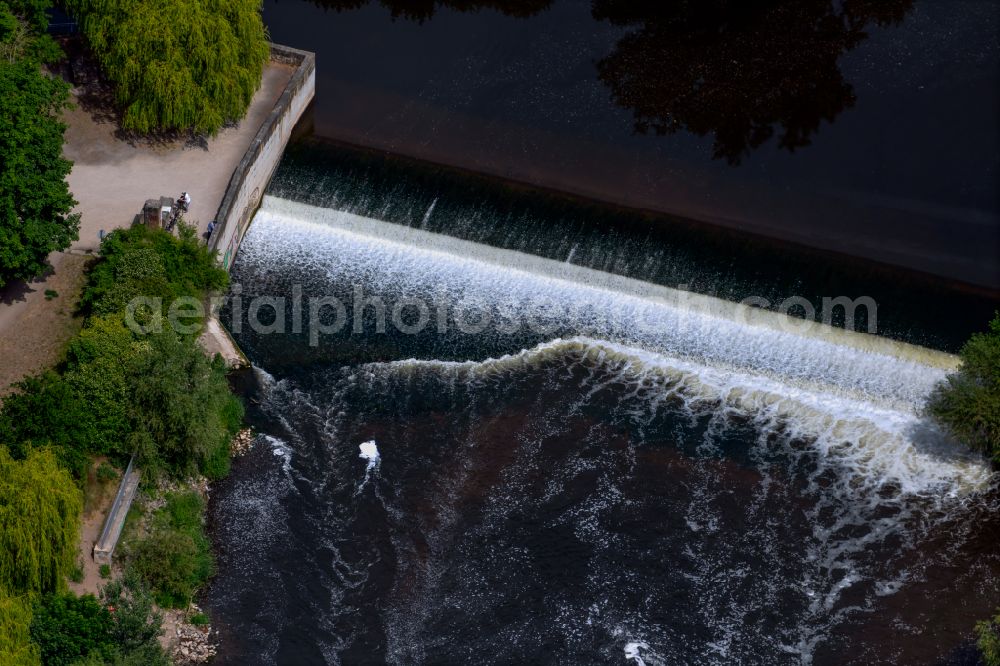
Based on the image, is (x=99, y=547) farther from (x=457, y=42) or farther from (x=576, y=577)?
(x=457, y=42)

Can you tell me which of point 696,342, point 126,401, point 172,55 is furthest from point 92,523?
point 696,342

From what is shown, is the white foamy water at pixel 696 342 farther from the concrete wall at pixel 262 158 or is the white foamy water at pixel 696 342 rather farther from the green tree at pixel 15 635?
the green tree at pixel 15 635

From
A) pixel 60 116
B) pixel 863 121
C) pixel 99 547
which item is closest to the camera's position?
pixel 99 547

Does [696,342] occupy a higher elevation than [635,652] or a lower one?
higher

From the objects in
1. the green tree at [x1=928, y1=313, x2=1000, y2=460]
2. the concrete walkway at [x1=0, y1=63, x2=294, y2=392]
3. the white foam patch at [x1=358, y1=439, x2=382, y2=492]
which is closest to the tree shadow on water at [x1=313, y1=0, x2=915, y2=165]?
the concrete walkway at [x1=0, y1=63, x2=294, y2=392]

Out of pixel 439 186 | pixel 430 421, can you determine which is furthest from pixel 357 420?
pixel 439 186

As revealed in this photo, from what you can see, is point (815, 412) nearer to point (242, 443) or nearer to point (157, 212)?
point (242, 443)

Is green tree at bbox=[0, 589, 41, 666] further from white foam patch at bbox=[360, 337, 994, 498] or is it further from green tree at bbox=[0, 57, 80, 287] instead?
white foam patch at bbox=[360, 337, 994, 498]
